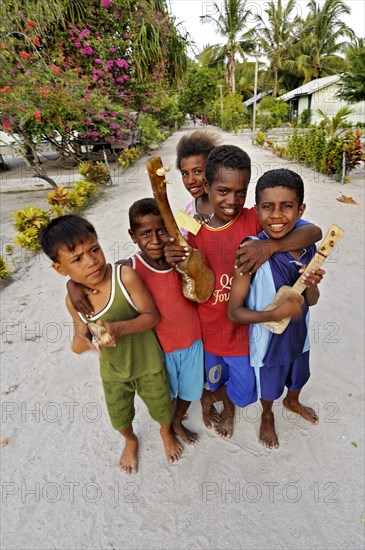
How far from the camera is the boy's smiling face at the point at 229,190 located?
129 centimetres

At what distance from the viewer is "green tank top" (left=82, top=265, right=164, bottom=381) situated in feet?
4.37

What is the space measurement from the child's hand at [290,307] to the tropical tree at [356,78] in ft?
41.4

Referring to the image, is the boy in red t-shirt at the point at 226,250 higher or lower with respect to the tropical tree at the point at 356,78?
lower

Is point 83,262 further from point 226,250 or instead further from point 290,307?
point 290,307

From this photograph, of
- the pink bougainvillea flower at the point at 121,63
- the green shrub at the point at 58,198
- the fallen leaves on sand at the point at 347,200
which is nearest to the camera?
the green shrub at the point at 58,198

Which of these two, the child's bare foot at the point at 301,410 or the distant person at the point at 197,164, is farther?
the child's bare foot at the point at 301,410

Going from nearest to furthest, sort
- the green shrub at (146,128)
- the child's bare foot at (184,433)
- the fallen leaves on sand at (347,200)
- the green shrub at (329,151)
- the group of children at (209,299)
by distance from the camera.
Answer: the group of children at (209,299) < the child's bare foot at (184,433) < the fallen leaves on sand at (347,200) < the green shrub at (329,151) < the green shrub at (146,128)

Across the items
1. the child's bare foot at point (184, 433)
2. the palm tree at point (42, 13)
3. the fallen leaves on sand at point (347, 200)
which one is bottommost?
the fallen leaves on sand at point (347, 200)

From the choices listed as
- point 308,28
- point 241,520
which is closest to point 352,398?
point 241,520

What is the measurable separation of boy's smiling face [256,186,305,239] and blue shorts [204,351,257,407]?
69cm

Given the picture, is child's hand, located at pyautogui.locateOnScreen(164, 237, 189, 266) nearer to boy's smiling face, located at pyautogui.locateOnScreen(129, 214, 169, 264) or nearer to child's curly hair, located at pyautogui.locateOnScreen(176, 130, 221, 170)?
boy's smiling face, located at pyautogui.locateOnScreen(129, 214, 169, 264)

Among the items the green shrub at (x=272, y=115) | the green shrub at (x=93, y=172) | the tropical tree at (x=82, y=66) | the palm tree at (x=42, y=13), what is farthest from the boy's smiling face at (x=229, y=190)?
the green shrub at (x=272, y=115)

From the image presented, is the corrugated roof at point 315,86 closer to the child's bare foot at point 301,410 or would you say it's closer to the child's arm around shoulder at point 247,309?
the child's bare foot at point 301,410

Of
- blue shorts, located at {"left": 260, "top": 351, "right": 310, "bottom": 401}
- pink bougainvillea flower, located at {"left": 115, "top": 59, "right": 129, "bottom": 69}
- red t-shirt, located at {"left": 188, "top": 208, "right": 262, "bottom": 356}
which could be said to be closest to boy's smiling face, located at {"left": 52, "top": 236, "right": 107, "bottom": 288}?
red t-shirt, located at {"left": 188, "top": 208, "right": 262, "bottom": 356}
